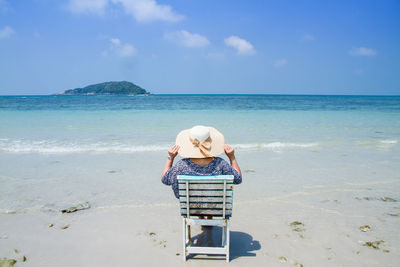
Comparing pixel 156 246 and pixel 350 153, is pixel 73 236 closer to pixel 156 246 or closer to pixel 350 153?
pixel 156 246

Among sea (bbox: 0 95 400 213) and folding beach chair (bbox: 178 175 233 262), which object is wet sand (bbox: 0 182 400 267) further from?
folding beach chair (bbox: 178 175 233 262)

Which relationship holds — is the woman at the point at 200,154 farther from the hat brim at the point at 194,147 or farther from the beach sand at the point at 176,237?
the beach sand at the point at 176,237

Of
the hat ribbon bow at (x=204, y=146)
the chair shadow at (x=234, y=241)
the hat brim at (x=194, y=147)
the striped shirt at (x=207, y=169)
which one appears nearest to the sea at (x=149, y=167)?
the chair shadow at (x=234, y=241)

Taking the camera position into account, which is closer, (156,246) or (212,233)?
(156,246)

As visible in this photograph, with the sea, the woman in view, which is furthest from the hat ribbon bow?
the sea

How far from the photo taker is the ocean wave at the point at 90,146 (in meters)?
9.45

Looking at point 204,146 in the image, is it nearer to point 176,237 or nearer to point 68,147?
point 176,237

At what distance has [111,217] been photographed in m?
4.56

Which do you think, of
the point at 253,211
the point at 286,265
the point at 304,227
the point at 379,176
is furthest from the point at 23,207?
the point at 379,176

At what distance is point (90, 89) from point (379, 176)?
15776 centimetres

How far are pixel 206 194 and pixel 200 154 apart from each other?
448 millimetres

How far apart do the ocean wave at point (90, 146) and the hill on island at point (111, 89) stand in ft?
444

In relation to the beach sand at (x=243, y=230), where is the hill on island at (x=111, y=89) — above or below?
above

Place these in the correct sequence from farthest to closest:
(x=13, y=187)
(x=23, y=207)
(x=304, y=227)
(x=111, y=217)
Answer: (x=13, y=187) → (x=23, y=207) → (x=111, y=217) → (x=304, y=227)
